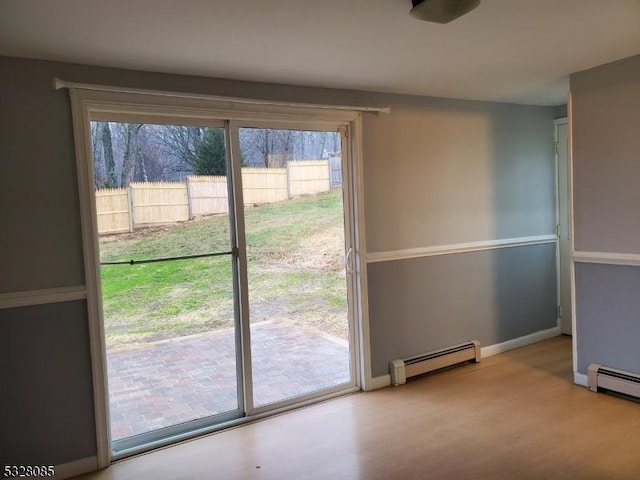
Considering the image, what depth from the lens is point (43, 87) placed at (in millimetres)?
2529

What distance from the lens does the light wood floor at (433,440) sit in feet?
8.27

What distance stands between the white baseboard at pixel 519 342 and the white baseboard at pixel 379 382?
3.36 ft

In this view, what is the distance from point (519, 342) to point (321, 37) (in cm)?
344

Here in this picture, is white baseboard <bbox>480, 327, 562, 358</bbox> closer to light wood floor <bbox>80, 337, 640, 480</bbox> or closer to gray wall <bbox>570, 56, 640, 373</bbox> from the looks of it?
light wood floor <bbox>80, 337, 640, 480</bbox>

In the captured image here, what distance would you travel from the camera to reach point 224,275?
3.18m

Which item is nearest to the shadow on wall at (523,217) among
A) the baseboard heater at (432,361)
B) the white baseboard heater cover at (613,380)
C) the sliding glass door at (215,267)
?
the baseboard heater at (432,361)

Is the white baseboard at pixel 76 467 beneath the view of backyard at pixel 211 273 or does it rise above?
beneath

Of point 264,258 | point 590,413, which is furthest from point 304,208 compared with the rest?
point 590,413

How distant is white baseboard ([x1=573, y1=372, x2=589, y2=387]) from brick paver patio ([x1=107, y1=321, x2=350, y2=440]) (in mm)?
1712

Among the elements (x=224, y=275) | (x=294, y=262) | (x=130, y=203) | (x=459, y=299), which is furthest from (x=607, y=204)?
(x=130, y=203)

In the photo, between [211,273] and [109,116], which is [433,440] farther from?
[109,116]

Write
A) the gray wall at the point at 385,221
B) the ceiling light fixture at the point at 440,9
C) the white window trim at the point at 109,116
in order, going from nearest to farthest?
the ceiling light fixture at the point at 440,9 < the gray wall at the point at 385,221 < the white window trim at the point at 109,116

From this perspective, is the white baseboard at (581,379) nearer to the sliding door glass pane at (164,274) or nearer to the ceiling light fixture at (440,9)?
the sliding door glass pane at (164,274)

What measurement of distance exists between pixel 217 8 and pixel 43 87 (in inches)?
46.2
